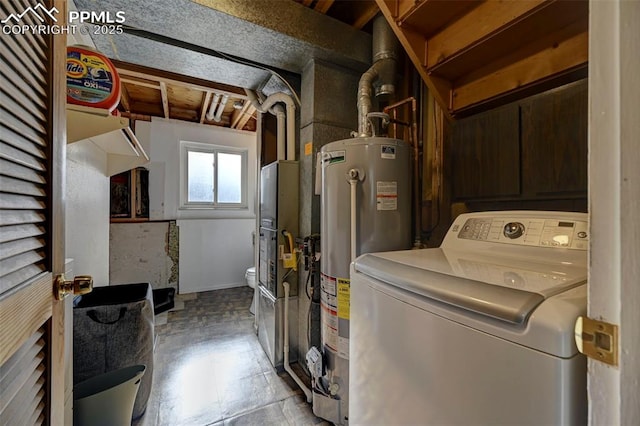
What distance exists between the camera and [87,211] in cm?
174

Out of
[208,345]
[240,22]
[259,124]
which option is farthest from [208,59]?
[208,345]

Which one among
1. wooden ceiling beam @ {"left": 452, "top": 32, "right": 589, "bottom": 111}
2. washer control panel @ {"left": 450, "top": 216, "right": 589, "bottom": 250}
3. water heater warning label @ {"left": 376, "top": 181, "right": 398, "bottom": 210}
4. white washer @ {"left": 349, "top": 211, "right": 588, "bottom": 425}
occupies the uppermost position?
wooden ceiling beam @ {"left": 452, "top": 32, "right": 589, "bottom": 111}

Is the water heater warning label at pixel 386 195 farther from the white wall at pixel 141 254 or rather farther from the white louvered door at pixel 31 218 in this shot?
the white wall at pixel 141 254

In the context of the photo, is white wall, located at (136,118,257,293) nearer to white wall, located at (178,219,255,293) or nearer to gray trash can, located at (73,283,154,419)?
white wall, located at (178,219,255,293)

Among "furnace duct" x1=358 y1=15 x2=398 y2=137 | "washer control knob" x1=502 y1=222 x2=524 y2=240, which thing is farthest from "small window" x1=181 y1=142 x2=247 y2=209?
"washer control knob" x1=502 y1=222 x2=524 y2=240

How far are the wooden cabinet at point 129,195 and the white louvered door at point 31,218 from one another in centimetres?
328

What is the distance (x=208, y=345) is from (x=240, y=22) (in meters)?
2.51

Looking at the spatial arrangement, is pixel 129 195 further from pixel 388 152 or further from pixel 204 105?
pixel 388 152

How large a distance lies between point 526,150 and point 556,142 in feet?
0.37

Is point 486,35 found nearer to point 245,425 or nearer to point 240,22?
point 240,22

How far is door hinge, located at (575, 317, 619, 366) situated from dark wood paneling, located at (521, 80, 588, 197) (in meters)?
0.93

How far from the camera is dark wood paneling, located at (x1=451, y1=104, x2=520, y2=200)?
4.16ft

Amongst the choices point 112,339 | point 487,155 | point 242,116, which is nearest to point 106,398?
point 112,339

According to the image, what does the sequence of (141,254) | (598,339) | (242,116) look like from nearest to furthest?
(598,339), (141,254), (242,116)
